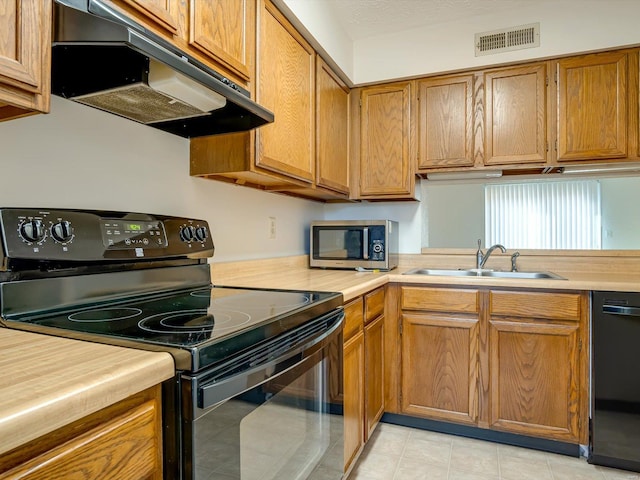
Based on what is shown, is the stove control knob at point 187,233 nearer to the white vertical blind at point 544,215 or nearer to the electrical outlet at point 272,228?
the electrical outlet at point 272,228

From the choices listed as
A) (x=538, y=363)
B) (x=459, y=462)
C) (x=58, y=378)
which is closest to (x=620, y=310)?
(x=538, y=363)

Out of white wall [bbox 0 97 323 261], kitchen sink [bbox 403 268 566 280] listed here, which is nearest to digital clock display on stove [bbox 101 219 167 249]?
white wall [bbox 0 97 323 261]

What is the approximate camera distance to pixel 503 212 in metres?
2.60

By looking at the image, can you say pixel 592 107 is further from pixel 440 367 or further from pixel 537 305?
pixel 440 367

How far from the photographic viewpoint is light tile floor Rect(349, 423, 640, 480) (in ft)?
5.77

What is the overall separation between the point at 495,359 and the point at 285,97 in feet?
5.44

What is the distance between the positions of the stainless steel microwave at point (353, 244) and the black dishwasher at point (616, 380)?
1.08 metres

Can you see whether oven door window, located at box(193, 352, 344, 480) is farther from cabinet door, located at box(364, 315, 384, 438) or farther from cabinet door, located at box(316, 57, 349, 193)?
cabinet door, located at box(316, 57, 349, 193)

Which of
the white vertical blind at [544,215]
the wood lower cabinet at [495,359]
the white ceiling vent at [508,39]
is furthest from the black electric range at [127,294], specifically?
the white ceiling vent at [508,39]

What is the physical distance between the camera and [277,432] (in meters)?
0.98

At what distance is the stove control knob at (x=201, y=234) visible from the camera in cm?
151

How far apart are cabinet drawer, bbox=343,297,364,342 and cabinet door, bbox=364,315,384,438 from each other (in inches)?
4.5

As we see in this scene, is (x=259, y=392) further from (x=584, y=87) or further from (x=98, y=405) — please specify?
(x=584, y=87)

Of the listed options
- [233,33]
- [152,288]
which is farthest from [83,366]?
[233,33]
